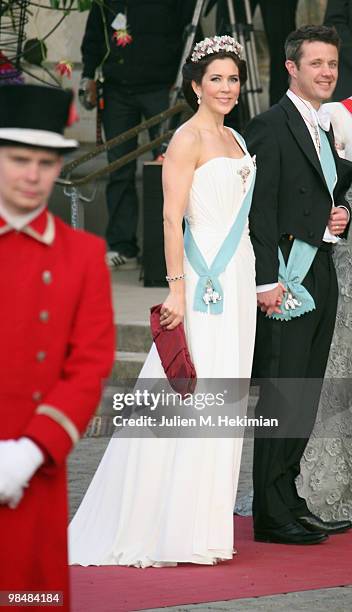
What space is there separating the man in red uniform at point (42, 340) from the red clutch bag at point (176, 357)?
8.02ft

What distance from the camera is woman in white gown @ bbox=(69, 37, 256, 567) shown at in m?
6.58

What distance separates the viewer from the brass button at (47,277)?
407 cm

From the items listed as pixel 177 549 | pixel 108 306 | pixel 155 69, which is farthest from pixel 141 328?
pixel 108 306

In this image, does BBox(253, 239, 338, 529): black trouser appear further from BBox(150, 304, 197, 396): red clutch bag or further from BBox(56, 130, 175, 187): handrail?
BBox(56, 130, 175, 187): handrail

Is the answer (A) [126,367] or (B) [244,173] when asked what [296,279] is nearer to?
(B) [244,173]

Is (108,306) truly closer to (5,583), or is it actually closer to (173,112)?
(5,583)

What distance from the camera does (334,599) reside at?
19.7ft

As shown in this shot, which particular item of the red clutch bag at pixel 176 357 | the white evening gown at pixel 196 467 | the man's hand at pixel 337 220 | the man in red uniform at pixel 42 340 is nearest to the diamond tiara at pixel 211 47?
the white evening gown at pixel 196 467

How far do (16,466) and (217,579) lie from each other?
2.56 meters

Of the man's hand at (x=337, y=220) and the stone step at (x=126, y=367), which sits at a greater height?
the man's hand at (x=337, y=220)

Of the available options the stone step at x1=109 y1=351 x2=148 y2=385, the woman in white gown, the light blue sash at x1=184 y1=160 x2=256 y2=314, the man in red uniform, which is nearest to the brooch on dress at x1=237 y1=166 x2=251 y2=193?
the woman in white gown

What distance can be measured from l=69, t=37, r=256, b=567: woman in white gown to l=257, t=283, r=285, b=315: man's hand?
135 mm

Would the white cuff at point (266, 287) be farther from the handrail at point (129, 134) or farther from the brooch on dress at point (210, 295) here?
the handrail at point (129, 134)

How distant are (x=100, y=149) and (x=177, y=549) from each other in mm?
5504
